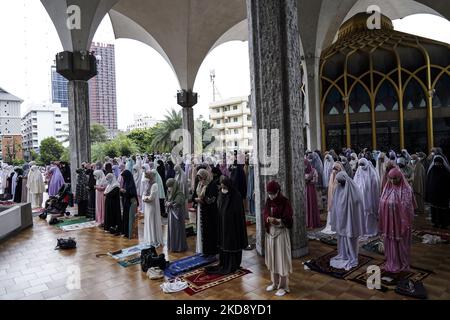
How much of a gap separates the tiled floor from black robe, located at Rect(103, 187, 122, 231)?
839mm

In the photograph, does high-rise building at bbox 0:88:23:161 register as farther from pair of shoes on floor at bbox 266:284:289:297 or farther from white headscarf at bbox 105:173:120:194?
pair of shoes on floor at bbox 266:284:289:297

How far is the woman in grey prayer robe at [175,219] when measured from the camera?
5445mm

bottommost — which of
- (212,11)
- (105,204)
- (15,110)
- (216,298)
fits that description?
Result: (216,298)

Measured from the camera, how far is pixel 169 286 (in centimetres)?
397

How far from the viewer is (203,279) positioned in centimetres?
425

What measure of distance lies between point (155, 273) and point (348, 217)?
286 centimetres

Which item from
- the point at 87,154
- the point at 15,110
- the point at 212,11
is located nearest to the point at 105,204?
the point at 87,154

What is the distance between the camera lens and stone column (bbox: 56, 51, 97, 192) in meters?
9.34

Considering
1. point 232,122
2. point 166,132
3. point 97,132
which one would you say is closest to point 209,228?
point 166,132

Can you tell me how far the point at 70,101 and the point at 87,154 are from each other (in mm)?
1738

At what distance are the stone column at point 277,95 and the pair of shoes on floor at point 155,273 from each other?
6.12 ft

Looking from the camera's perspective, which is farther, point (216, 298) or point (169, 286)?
point (169, 286)

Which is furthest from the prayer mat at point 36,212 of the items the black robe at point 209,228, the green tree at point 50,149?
the green tree at point 50,149
